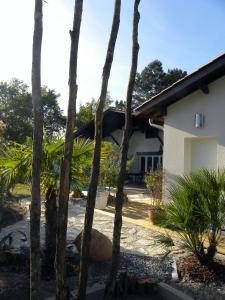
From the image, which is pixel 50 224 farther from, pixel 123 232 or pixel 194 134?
pixel 194 134

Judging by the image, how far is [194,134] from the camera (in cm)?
1034

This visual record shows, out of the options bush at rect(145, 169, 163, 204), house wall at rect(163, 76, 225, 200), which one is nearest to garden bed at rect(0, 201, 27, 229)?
bush at rect(145, 169, 163, 204)

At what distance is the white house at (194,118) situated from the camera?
975cm

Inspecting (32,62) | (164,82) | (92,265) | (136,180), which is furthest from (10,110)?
(32,62)

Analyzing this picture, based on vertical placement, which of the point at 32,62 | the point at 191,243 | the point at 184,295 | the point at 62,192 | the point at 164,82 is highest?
the point at 164,82

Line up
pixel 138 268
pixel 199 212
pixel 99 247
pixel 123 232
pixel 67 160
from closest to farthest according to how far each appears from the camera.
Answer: pixel 67 160, pixel 199 212, pixel 138 268, pixel 99 247, pixel 123 232

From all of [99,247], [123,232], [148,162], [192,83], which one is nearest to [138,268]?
[99,247]

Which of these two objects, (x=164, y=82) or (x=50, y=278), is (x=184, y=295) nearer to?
(x=50, y=278)

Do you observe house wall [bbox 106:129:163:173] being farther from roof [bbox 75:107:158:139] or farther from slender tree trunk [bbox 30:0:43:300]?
slender tree trunk [bbox 30:0:43:300]

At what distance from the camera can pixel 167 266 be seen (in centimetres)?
657

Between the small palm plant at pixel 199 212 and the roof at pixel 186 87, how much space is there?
409 cm

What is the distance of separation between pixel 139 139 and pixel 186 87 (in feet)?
56.2

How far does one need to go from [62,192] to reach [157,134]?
72.7 feet

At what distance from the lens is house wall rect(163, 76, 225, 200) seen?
9.77 metres
